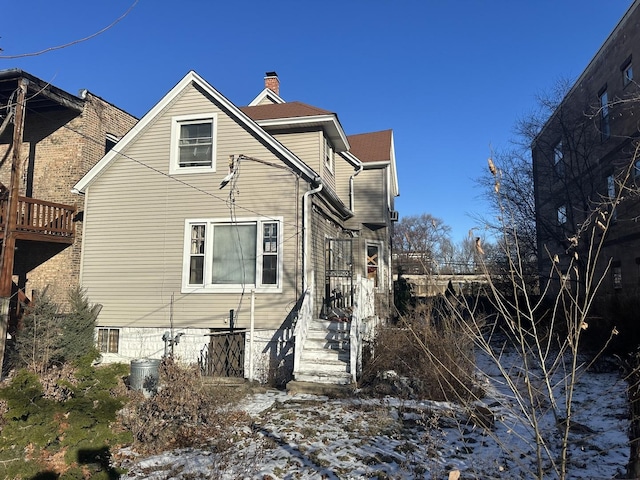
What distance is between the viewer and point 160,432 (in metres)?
5.58

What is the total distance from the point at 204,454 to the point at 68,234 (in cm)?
965

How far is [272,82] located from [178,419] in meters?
14.3

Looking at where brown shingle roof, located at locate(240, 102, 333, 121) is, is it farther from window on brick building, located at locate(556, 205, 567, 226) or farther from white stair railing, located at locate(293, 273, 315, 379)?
window on brick building, located at locate(556, 205, 567, 226)

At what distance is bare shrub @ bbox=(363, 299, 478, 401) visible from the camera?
7.79m

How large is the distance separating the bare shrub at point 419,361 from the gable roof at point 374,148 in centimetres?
762

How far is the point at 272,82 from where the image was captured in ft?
56.7

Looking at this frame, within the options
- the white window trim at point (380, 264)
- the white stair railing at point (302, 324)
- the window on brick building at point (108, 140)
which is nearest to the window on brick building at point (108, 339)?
the white stair railing at point (302, 324)

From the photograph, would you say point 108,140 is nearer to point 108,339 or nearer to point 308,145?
point 108,339

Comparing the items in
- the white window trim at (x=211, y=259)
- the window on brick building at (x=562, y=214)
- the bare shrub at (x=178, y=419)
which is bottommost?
the bare shrub at (x=178, y=419)

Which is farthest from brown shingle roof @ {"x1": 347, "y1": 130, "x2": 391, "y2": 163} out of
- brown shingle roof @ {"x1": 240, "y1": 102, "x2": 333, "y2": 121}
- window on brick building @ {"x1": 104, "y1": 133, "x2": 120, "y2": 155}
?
window on brick building @ {"x1": 104, "y1": 133, "x2": 120, "y2": 155}

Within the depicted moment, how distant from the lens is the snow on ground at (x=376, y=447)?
469 cm

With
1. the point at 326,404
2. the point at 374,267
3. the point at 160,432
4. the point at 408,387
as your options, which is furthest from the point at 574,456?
the point at 374,267

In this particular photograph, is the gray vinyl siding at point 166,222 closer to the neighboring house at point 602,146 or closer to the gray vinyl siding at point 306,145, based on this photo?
the gray vinyl siding at point 306,145

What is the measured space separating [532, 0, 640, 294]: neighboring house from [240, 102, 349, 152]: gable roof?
8.74 meters
